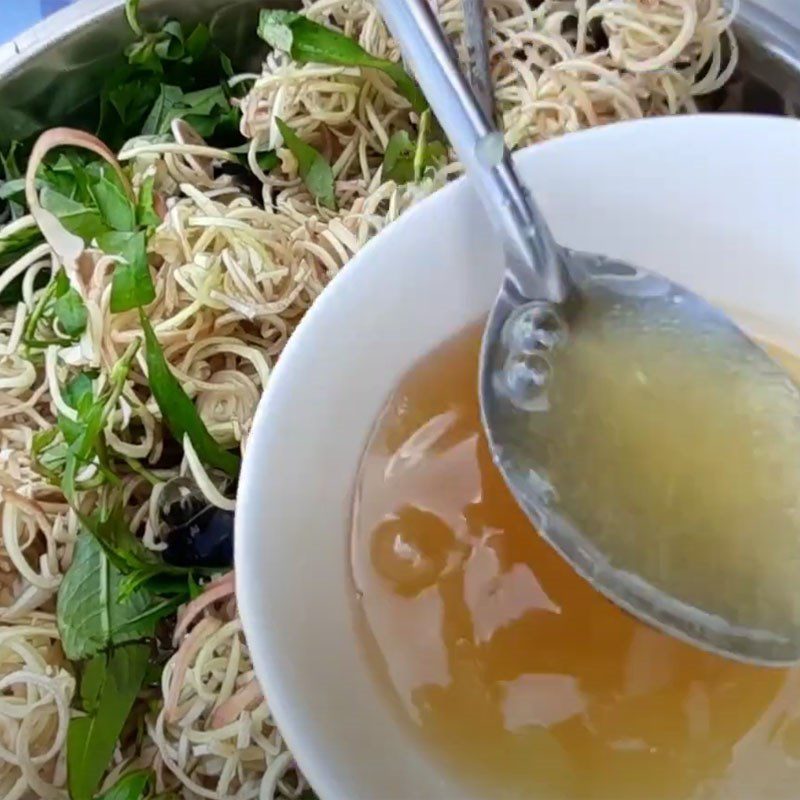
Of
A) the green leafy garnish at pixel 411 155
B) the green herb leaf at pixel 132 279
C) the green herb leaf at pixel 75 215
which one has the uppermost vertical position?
the green herb leaf at pixel 75 215

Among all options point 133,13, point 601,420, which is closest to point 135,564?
point 601,420

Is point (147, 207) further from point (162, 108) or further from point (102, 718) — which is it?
point (102, 718)

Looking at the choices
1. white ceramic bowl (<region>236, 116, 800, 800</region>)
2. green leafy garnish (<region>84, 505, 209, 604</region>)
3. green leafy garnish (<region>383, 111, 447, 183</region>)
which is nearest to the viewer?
white ceramic bowl (<region>236, 116, 800, 800</region>)

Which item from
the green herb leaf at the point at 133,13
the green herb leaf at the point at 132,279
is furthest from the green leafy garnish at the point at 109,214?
the green herb leaf at the point at 133,13

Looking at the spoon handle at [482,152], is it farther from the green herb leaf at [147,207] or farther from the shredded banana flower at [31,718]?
the shredded banana flower at [31,718]

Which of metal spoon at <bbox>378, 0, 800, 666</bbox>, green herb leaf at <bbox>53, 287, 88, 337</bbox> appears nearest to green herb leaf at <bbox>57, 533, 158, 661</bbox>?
green herb leaf at <bbox>53, 287, 88, 337</bbox>

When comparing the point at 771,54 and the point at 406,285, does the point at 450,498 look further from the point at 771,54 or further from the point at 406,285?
the point at 771,54

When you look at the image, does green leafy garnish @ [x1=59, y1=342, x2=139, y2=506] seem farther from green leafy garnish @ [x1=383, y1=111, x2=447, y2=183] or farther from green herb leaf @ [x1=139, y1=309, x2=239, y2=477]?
green leafy garnish @ [x1=383, y1=111, x2=447, y2=183]
